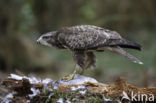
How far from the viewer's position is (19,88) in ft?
16.6

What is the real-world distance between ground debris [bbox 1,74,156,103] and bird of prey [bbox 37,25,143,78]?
113 centimetres

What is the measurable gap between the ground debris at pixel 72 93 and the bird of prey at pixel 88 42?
113 cm

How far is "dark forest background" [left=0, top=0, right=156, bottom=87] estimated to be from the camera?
47.4 feet

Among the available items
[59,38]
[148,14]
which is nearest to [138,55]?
[148,14]

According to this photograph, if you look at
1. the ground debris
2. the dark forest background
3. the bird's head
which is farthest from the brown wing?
the dark forest background

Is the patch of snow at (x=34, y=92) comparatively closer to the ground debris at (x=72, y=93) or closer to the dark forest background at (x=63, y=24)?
the ground debris at (x=72, y=93)

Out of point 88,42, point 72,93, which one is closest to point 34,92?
point 72,93

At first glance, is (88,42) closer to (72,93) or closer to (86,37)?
(86,37)

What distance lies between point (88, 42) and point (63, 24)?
13.5m

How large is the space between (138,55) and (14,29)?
5240 mm

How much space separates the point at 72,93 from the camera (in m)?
5.00

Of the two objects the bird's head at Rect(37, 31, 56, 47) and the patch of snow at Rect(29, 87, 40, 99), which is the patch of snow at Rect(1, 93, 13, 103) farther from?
the bird's head at Rect(37, 31, 56, 47)

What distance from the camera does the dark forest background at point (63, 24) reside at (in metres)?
14.5

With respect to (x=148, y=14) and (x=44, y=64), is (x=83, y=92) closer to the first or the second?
(x=44, y=64)
